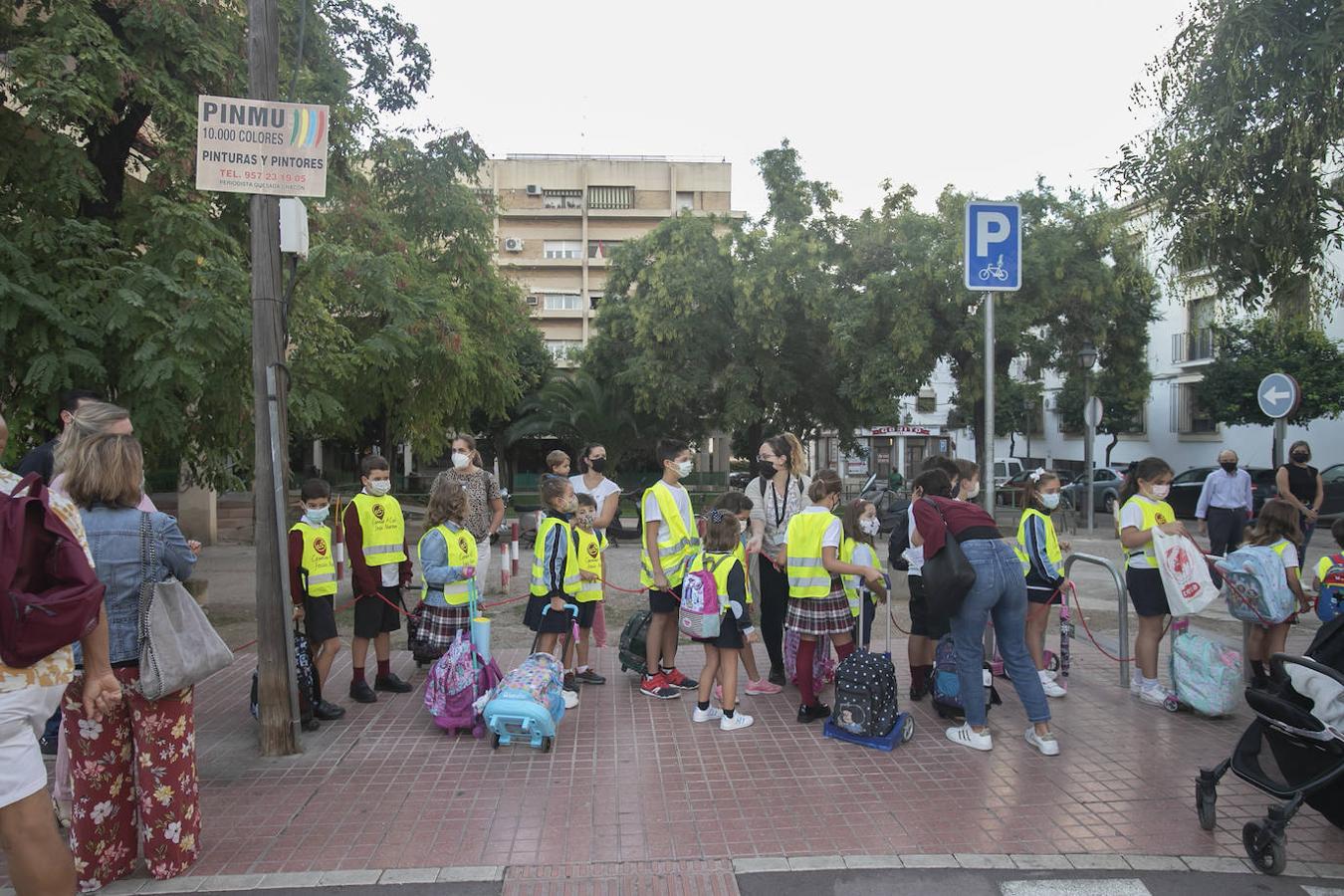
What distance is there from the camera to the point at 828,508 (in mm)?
5621

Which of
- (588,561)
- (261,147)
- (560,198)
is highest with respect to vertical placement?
(560,198)

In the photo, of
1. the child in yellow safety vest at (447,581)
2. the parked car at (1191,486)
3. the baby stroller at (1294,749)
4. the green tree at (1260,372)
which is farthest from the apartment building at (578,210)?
the baby stroller at (1294,749)

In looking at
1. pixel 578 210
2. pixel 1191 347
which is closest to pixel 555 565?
pixel 1191 347

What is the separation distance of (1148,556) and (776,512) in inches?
99.4

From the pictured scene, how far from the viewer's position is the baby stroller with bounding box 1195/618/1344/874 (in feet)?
11.8

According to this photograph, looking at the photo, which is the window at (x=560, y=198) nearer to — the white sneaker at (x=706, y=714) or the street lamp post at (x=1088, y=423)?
the street lamp post at (x=1088, y=423)

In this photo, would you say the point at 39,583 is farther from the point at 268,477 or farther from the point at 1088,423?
the point at 1088,423

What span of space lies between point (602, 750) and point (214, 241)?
20.4ft

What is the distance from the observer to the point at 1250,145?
6980 mm

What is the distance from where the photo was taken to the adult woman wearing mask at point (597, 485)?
274 inches

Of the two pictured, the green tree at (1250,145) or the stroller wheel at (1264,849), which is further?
the green tree at (1250,145)

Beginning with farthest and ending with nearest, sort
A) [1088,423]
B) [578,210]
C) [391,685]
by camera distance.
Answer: [578,210] → [1088,423] → [391,685]

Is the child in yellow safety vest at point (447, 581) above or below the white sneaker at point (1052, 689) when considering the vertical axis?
above

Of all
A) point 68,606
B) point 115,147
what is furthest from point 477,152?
point 68,606
